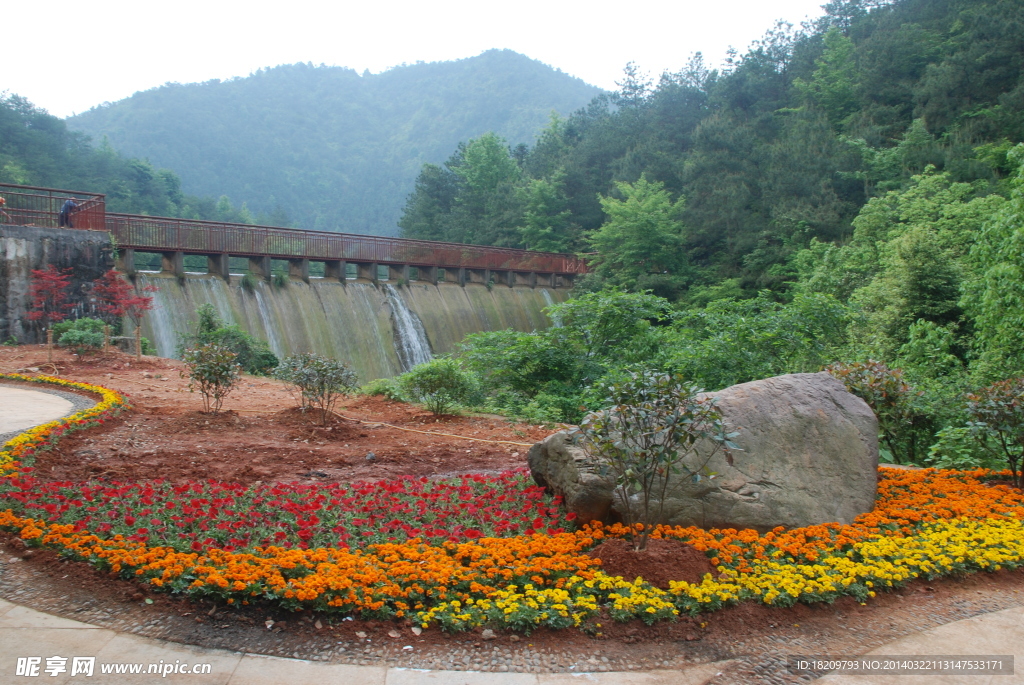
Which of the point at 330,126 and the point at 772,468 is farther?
the point at 330,126

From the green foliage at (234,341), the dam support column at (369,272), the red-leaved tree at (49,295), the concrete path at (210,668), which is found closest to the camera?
the concrete path at (210,668)

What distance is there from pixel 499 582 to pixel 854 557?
226cm

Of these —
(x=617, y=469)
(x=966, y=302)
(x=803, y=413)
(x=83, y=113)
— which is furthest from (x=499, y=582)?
(x=83, y=113)

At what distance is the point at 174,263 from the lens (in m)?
17.7

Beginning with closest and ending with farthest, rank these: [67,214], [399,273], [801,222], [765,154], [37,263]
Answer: [37,263], [67,214], [399,273], [801,222], [765,154]

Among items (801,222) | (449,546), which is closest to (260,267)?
(449,546)

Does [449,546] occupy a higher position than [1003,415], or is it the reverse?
[1003,415]

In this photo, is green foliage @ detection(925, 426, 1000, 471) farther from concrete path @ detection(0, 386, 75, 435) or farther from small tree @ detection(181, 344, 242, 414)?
concrete path @ detection(0, 386, 75, 435)

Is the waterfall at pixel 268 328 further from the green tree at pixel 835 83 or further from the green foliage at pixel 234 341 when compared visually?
the green tree at pixel 835 83

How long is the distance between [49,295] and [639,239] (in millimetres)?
20052

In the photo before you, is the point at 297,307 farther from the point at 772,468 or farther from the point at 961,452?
the point at 772,468

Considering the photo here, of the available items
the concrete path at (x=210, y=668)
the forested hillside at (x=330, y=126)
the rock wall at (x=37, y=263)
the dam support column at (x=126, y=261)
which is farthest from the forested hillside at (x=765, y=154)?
the forested hillside at (x=330, y=126)

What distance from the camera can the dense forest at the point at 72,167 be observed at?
3262 cm

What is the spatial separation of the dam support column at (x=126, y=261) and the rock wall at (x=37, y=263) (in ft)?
4.62
